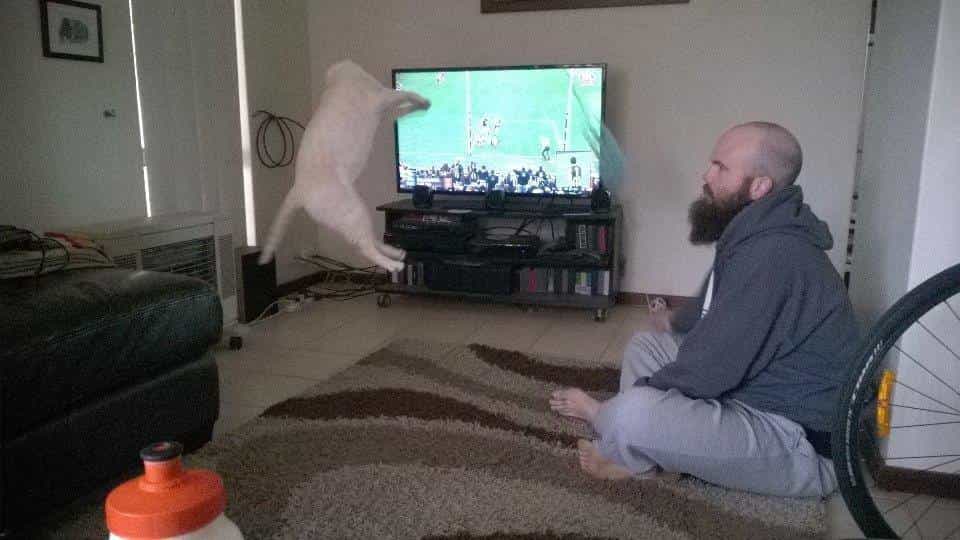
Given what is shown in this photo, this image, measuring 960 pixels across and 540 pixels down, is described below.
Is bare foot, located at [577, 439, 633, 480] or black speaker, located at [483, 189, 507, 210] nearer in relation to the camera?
bare foot, located at [577, 439, 633, 480]

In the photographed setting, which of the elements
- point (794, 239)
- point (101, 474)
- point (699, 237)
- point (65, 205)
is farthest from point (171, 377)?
point (794, 239)

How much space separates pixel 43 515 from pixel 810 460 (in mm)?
1691

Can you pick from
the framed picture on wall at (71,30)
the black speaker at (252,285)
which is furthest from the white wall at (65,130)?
the black speaker at (252,285)

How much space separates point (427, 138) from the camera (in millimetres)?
3264

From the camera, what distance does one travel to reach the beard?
1.68 m

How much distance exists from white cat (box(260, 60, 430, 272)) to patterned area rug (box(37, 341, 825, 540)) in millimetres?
677

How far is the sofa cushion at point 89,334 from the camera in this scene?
136 centimetres

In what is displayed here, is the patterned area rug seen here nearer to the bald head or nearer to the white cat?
the white cat

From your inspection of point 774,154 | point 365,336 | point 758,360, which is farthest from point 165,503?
point 365,336

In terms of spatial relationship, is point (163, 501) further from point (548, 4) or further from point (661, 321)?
point (548, 4)

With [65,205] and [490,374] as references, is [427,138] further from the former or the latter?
[65,205]

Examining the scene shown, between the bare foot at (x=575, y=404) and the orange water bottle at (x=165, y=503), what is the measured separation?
1.25m

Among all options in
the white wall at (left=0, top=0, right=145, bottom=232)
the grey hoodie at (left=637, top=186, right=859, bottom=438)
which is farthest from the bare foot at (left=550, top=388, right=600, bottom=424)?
the white wall at (left=0, top=0, right=145, bottom=232)

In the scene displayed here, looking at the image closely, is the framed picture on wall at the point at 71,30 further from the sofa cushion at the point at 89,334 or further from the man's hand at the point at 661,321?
the man's hand at the point at 661,321
